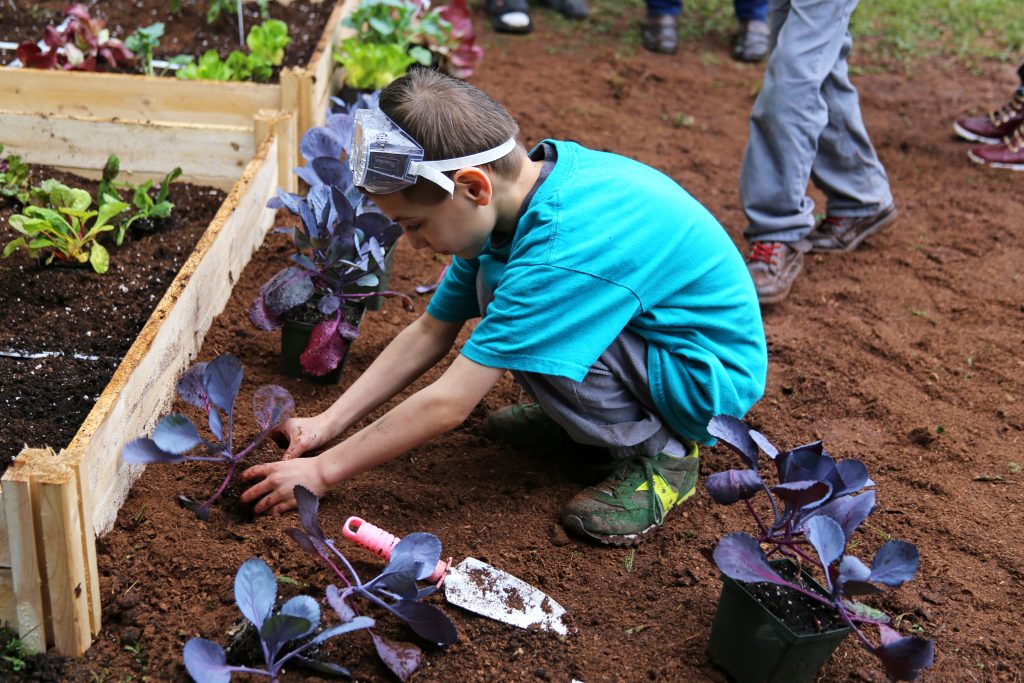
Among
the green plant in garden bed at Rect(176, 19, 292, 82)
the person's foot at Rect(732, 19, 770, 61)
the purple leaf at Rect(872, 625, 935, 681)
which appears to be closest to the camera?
the purple leaf at Rect(872, 625, 935, 681)

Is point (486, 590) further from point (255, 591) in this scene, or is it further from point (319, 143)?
point (319, 143)

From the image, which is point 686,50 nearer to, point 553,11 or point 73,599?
point 553,11

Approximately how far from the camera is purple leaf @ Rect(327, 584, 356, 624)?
1775 millimetres

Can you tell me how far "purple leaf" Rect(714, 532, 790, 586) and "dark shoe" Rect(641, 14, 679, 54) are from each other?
487cm

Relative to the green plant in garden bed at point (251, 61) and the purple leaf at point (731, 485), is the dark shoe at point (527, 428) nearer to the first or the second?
the purple leaf at point (731, 485)

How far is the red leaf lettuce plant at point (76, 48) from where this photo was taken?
4.04 m

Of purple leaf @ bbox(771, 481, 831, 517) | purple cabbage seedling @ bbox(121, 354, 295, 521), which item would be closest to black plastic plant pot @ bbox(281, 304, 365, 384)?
purple cabbage seedling @ bbox(121, 354, 295, 521)

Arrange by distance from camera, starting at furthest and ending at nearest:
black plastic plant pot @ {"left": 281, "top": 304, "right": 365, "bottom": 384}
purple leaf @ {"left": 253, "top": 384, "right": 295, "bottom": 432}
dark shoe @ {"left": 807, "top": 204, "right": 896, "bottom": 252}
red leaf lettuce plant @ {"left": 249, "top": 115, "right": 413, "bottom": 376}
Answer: dark shoe @ {"left": 807, "top": 204, "right": 896, "bottom": 252}, black plastic plant pot @ {"left": 281, "top": 304, "right": 365, "bottom": 384}, red leaf lettuce plant @ {"left": 249, "top": 115, "right": 413, "bottom": 376}, purple leaf @ {"left": 253, "top": 384, "right": 295, "bottom": 432}

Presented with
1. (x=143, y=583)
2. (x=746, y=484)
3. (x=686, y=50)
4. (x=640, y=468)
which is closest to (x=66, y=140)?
(x=143, y=583)

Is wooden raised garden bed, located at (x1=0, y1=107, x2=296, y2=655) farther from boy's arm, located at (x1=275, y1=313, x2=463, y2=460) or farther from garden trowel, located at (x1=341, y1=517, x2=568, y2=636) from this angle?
garden trowel, located at (x1=341, y1=517, x2=568, y2=636)

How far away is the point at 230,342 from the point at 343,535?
0.95 m

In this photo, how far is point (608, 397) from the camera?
233 cm

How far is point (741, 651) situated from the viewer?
1895mm

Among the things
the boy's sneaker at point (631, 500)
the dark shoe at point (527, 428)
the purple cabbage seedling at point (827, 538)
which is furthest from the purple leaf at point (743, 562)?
the dark shoe at point (527, 428)
